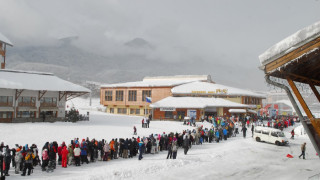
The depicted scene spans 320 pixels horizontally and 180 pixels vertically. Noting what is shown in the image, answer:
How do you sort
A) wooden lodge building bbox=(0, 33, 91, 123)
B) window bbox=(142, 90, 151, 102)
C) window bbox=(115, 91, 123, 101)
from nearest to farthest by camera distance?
wooden lodge building bbox=(0, 33, 91, 123) < window bbox=(142, 90, 151, 102) < window bbox=(115, 91, 123, 101)

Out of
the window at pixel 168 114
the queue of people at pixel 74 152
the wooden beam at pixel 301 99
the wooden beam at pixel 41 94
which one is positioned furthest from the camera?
the window at pixel 168 114

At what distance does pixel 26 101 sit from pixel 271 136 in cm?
2898

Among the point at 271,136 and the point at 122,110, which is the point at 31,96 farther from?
the point at 271,136

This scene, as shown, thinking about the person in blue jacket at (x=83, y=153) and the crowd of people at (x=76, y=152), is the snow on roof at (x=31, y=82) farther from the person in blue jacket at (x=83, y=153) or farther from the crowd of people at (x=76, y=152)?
the person in blue jacket at (x=83, y=153)

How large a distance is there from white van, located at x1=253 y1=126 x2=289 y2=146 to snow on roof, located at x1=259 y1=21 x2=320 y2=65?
64.1ft

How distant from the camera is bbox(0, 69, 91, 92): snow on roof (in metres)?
31.7

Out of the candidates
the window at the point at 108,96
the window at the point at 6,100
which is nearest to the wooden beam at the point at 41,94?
the window at the point at 6,100

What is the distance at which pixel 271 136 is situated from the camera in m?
27.5

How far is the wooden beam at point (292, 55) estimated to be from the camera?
857 cm

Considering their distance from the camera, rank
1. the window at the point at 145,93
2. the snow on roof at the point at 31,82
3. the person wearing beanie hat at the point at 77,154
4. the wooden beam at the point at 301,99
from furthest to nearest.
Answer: the window at the point at 145,93, the snow on roof at the point at 31,82, the person wearing beanie hat at the point at 77,154, the wooden beam at the point at 301,99

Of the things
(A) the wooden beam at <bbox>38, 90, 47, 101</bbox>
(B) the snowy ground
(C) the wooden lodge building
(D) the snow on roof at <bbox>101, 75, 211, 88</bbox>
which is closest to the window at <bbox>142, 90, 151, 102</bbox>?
(D) the snow on roof at <bbox>101, 75, 211, 88</bbox>

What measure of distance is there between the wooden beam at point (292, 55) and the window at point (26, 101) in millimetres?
31598

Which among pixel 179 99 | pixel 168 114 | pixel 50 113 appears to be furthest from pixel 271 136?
pixel 50 113

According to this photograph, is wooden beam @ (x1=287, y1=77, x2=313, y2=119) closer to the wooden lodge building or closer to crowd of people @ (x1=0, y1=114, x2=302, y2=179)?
crowd of people @ (x1=0, y1=114, x2=302, y2=179)
